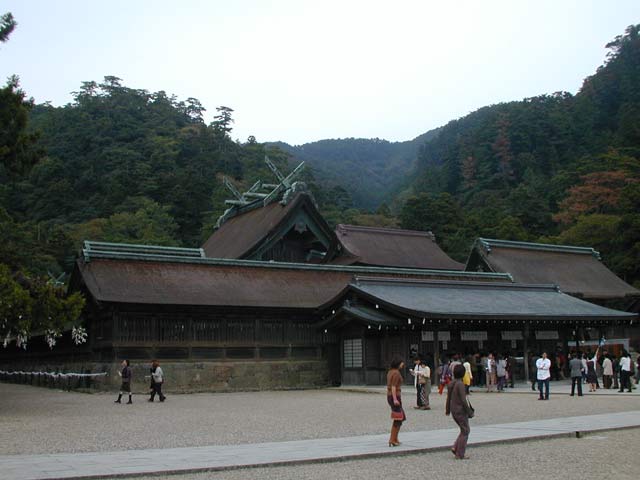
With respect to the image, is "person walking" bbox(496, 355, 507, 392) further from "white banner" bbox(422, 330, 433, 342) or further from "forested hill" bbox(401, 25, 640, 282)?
"forested hill" bbox(401, 25, 640, 282)

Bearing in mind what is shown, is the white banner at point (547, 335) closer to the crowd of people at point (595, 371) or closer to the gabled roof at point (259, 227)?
the crowd of people at point (595, 371)

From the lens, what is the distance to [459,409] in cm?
1056

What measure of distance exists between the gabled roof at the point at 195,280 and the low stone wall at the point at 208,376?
2.50 metres

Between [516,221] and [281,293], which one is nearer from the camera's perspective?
[281,293]

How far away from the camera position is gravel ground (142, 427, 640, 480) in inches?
360

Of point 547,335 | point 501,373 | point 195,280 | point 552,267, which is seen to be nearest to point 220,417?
point 501,373

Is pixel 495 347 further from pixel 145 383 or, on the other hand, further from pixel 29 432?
pixel 29 432

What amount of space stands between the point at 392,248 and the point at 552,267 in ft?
36.9

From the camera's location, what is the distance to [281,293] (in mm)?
30734

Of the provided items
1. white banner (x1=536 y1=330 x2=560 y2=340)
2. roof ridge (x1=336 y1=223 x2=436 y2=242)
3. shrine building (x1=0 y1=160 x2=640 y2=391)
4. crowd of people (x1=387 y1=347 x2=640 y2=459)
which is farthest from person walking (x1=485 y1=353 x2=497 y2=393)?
roof ridge (x1=336 y1=223 x2=436 y2=242)

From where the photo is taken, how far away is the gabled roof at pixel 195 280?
26922 millimetres

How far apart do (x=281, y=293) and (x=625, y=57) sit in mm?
90180

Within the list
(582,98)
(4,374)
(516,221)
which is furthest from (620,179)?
(4,374)

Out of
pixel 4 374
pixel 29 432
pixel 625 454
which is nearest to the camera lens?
pixel 625 454
